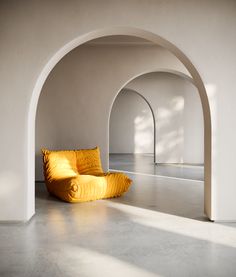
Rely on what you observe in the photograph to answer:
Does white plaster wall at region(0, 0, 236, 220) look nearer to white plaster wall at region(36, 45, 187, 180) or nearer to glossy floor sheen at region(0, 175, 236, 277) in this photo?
glossy floor sheen at region(0, 175, 236, 277)

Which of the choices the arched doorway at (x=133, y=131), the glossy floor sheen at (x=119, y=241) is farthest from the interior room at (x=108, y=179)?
the arched doorway at (x=133, y=131)

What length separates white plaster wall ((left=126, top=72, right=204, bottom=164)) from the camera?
13.7m

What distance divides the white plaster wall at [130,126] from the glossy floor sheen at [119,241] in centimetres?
1325

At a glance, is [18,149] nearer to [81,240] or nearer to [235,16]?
[81,240]

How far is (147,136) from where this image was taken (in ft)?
65.6

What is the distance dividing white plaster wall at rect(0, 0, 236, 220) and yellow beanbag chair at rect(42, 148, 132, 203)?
Result: 4.07 ft

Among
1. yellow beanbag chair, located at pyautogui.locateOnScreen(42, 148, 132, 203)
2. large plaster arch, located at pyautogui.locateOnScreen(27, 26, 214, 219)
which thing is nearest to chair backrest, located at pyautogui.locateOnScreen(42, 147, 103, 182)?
yellow beanbag chair, located at pyautogui.locateOnScreen(42, 148, 132, 203)

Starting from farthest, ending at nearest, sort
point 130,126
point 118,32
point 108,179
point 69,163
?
point 130,126
point 69,163
point 108,179
point 118,32

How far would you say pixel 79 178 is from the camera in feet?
21.1

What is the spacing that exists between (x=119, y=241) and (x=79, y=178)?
7.51ft

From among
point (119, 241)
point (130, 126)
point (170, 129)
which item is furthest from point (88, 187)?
point (130, 126)

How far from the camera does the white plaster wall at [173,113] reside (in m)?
13.7

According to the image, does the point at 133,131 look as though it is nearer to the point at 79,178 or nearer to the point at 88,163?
the point at 88,163

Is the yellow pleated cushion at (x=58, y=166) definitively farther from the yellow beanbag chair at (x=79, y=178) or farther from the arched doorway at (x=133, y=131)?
the arched doorway at (x=133, y=131)
